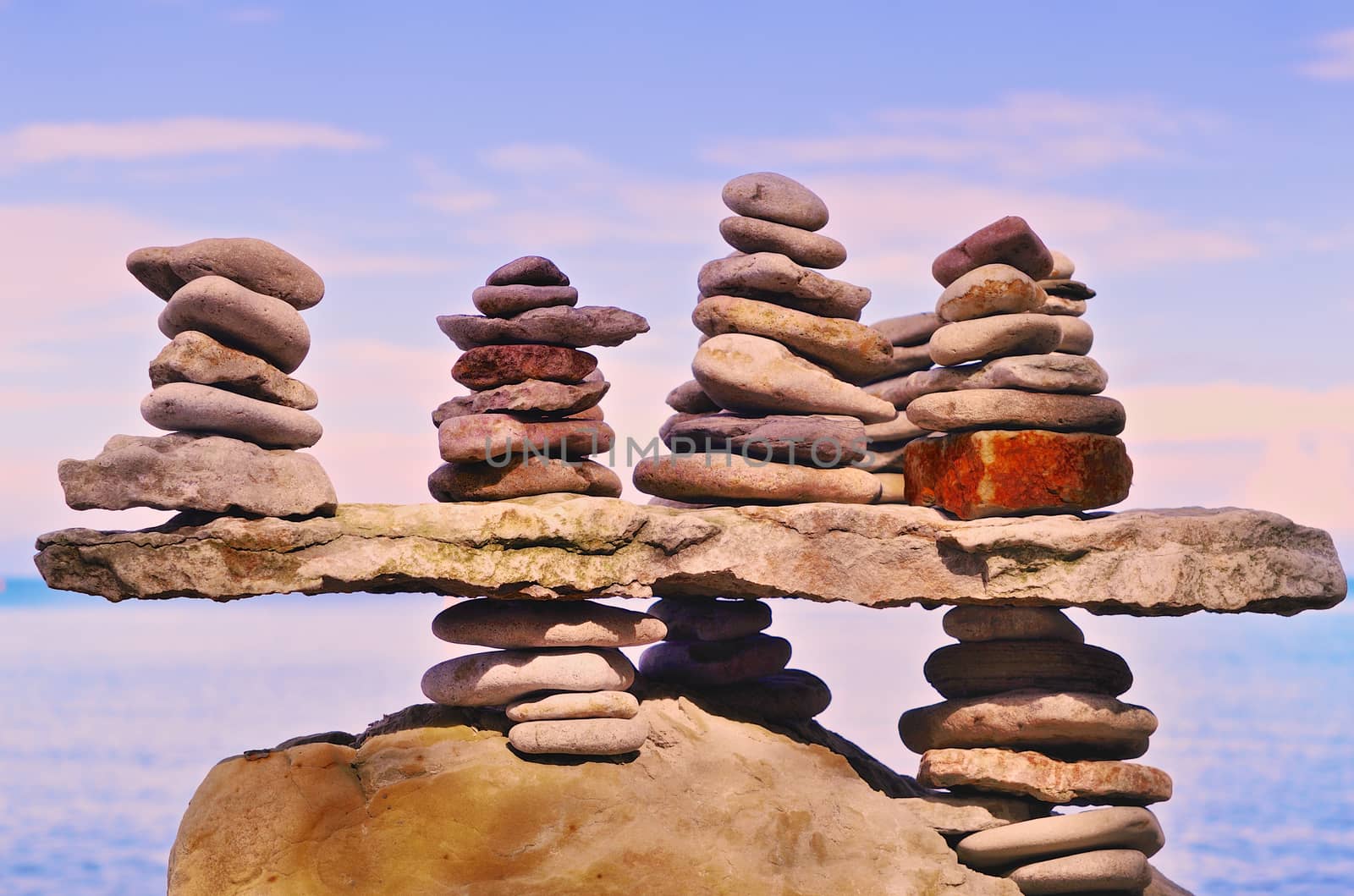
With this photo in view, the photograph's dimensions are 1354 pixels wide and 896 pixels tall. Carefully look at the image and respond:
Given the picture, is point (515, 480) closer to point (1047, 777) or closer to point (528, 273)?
point (528, 273)

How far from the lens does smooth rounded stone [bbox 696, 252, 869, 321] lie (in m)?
9.91

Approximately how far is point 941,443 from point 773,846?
2669 millimetres

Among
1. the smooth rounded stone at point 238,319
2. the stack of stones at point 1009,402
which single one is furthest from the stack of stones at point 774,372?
the smooth rounded stone at point 238,319

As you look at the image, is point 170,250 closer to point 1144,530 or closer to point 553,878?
point 553,878

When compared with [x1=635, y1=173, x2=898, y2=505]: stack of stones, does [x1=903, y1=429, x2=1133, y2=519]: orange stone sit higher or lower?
lower

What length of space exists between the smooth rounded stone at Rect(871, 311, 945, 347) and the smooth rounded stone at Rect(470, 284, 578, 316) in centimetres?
265

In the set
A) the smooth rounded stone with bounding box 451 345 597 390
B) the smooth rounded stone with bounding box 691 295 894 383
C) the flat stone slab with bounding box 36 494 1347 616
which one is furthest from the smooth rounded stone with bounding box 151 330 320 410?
the smooth rounded stone with bounding box 691 295 894 383

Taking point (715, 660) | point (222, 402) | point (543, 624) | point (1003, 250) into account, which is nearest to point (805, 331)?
point (1003, 250)

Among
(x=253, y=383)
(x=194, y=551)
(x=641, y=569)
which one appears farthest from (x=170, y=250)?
(x=641, y=569)

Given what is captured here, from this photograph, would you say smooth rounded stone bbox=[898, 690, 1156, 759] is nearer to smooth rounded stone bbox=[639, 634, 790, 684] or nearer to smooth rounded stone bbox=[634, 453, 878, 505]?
smooth rounded stone bbox=[639, 634, 790, 684]

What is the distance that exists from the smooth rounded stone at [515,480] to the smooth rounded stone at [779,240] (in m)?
1.79

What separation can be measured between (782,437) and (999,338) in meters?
1.47

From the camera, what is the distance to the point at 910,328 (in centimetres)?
1122

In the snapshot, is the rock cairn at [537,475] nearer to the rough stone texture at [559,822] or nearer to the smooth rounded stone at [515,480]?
the smooth rounded stone at [515,480]
